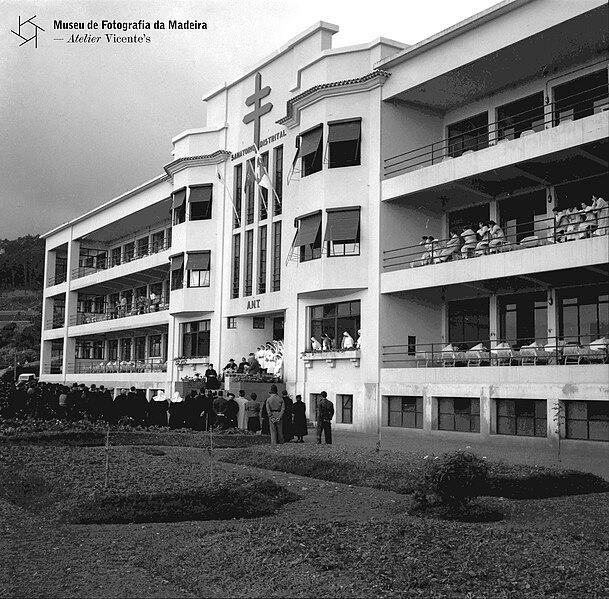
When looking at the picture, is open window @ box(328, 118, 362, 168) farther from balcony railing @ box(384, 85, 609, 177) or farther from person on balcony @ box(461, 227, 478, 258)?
person on balcony @ box(461, 227, 478, 258)

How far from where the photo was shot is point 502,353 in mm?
24766

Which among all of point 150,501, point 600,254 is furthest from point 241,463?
point 600,254

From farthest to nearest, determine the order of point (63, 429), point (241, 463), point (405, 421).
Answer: point (405, 421), point (63, 429), point (241, 463)

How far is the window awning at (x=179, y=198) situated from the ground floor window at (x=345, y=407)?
15.3m

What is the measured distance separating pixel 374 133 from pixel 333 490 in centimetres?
1762

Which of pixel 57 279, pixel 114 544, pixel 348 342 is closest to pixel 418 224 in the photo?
pixel 348 342

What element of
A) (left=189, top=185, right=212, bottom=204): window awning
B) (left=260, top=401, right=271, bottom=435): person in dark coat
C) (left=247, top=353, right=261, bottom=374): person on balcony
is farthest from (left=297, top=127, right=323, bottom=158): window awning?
(left=260, top=401, right=271, bottom=435): person in dark coat

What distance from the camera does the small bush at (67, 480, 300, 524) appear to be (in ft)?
37.6

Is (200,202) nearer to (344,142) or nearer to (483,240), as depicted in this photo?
(344,142)

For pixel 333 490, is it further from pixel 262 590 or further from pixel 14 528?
pixel 262 590

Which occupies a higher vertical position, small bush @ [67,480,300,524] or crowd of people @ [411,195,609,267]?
crowd of people @ [411,195,609,267]

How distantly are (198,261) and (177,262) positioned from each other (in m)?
1.59

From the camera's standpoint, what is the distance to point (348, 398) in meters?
30.1

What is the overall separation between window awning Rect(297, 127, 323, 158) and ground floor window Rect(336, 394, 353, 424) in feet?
30.3
